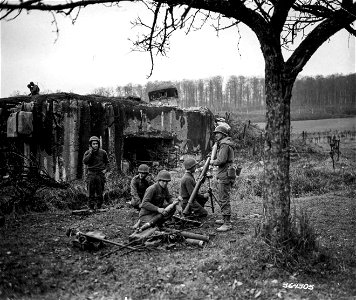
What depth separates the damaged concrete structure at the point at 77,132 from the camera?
8.30 metres

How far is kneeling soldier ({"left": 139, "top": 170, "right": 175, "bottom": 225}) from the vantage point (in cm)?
543

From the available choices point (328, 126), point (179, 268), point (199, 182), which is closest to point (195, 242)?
point (179, 268)

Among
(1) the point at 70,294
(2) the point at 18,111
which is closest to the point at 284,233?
(1) the point at 70,294

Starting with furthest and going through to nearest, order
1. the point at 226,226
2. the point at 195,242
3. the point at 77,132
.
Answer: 1. the point at 77,132
2. the point at 226,226
3. the point at 195,242

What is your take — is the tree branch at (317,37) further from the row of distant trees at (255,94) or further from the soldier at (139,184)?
the row of distant trees at (255,94)

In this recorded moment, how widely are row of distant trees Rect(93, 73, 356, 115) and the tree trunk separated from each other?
41.9m

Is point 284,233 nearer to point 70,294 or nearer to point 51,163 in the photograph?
point 70,294

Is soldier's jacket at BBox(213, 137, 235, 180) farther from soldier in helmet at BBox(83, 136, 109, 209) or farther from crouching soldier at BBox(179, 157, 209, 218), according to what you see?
soldier in helmet at BBox(83, 136, 109, 209)

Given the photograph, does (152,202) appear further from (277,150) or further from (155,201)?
(277,150)

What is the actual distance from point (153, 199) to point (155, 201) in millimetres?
75

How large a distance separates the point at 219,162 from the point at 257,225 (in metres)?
1.77

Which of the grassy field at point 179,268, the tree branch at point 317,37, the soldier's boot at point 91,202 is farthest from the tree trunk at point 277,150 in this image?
the soldier's boot at point 91,202

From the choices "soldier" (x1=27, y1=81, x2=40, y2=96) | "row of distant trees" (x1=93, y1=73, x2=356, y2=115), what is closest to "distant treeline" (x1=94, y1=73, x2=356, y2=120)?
"row of distant trees" (x1=93, y1=73, x2=356, y2=115)

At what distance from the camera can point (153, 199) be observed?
5656mm
